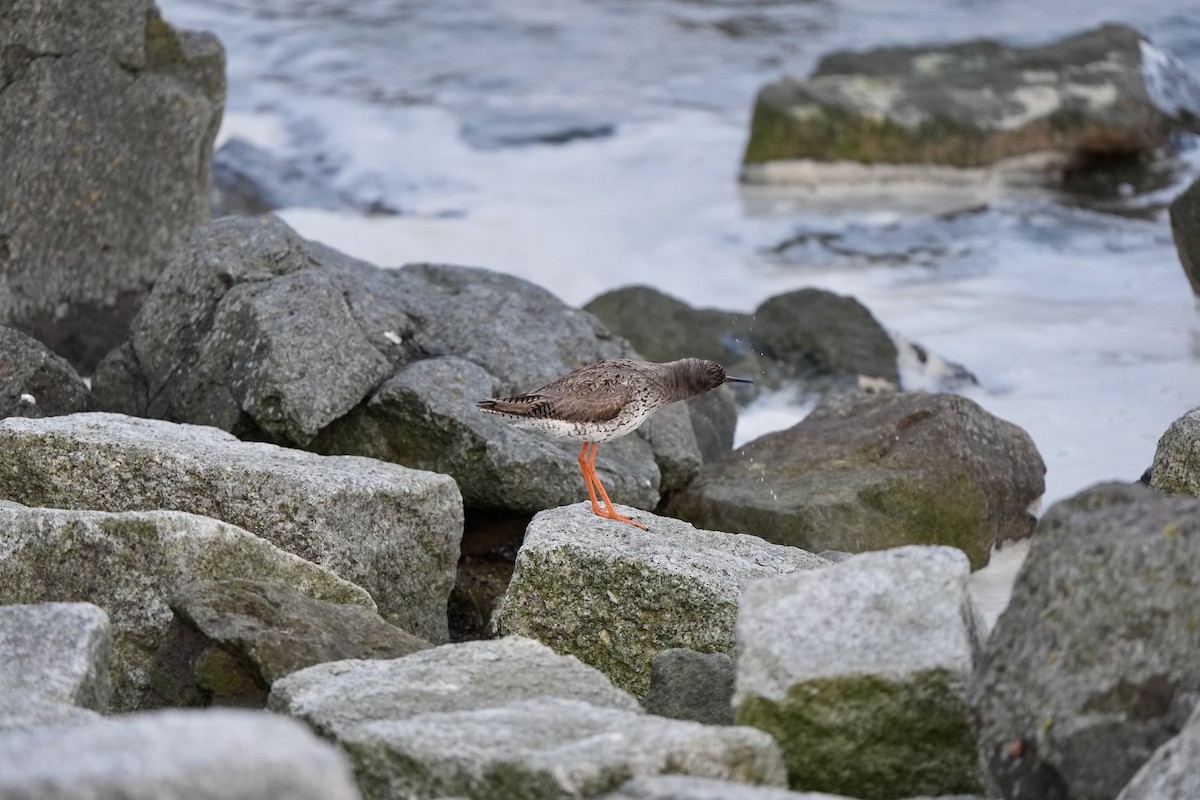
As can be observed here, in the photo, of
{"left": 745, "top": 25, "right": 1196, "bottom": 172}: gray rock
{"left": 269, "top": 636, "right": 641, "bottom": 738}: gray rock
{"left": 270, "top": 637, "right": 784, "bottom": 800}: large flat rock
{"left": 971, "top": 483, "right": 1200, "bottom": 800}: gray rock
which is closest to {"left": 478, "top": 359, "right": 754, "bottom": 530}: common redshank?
{"left": 269, "top": 636, "right": 641, "bottom": 738}: gray rock

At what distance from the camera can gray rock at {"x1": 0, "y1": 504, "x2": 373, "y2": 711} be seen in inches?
203

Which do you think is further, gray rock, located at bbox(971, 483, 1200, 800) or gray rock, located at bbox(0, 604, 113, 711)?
gray rock, located at bbox(0, 604, 113, 711)

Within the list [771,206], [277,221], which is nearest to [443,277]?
[277,221]

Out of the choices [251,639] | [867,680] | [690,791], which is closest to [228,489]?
[251,639]

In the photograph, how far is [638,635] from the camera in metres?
5.59

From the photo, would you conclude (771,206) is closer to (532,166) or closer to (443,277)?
(532,166)

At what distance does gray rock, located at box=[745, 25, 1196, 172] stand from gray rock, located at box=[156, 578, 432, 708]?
10.7 m

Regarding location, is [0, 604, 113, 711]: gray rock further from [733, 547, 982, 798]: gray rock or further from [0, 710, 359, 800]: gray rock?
[733, 547, 982, 798]: gray rock

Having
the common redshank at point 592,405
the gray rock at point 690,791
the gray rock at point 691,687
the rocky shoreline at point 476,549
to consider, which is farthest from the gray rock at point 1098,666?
the common redshank at point 592,405

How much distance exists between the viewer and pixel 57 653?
13.9 feet

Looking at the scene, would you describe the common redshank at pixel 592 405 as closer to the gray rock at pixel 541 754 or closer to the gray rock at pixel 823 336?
the gray rock at pixel 541 754

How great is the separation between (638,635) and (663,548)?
363mm

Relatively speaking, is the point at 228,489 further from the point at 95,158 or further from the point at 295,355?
the point at 95,158

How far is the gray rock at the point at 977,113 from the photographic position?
48.6ft
